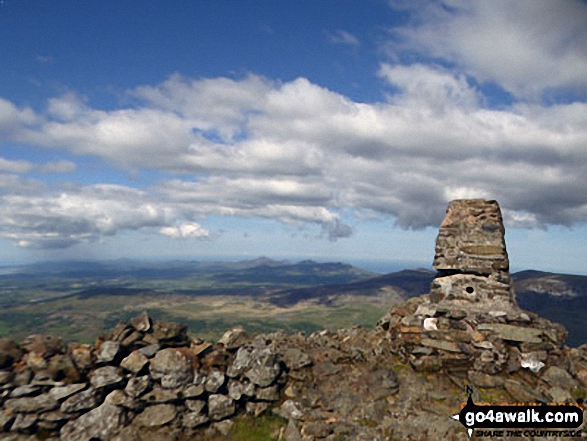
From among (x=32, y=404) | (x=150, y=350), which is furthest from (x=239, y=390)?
(x=32, y=404)

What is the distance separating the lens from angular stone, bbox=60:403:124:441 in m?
13.2

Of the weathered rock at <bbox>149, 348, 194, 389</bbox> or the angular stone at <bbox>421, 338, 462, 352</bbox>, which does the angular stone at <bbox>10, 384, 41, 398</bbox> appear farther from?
the angular stone at <bbox>421, 338, 462, 352</bbox>

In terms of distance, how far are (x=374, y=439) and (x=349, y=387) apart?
292 cm

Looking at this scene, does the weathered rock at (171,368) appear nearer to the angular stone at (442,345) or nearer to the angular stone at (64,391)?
the angular stone at (64,391)

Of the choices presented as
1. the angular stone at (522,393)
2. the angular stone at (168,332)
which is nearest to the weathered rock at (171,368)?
the angular stone at (168,332)

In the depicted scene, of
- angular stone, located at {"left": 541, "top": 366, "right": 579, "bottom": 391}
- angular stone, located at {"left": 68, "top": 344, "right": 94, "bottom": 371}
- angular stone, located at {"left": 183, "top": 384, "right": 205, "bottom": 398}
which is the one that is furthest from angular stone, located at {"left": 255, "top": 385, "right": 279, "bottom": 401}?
angular stone, located at {"left": 541, "top": 366, "right": 579, "bottom": 391}

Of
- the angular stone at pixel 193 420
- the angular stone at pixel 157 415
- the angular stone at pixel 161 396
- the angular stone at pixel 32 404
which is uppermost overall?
the angular stone at pixel 32 404

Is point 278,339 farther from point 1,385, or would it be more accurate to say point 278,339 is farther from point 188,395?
point 1,385

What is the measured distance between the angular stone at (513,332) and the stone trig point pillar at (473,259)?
3.78 feet

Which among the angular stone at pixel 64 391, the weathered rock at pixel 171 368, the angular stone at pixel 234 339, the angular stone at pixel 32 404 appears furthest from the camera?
the angular stone at pixel 234 339

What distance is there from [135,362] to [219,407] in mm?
4321

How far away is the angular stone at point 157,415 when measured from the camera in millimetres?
13930

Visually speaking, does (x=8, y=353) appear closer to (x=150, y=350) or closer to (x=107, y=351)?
(x=107, y=351)

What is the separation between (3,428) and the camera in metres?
13.2
